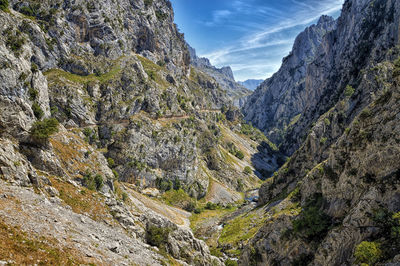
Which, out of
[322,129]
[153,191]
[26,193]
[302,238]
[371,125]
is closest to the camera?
[26,193]

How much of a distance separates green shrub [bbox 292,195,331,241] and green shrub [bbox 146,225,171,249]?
74.4 feet

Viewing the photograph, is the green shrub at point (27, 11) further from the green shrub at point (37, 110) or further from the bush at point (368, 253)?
the bush at point (368, 253)

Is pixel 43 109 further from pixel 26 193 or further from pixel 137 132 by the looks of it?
pixel 26 193

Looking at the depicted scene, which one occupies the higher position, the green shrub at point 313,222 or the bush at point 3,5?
the bush at point 3,5

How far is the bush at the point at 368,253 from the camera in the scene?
936 inches

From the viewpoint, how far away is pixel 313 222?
36.8m

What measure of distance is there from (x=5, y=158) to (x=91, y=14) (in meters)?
144

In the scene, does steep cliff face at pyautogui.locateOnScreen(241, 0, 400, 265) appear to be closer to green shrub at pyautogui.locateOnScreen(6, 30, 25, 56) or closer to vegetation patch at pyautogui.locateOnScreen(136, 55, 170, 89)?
green shrub at pyautogui.locateOnScreen(6, 30, 25, 56)

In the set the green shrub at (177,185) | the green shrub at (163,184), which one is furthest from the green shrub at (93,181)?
the green shrub at (177,185)

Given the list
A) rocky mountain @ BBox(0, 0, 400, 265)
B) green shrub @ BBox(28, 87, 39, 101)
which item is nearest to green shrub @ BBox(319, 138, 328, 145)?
rocky mountain @ BBox(0, 0, 400, 265)

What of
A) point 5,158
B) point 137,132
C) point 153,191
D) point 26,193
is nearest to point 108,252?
point 26,193

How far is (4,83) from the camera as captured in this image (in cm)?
6072

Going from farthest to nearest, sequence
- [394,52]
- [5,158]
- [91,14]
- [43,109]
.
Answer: [91,14] → [394,52] → [43,109] → [5,158]

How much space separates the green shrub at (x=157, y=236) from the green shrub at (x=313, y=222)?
22.7 m
